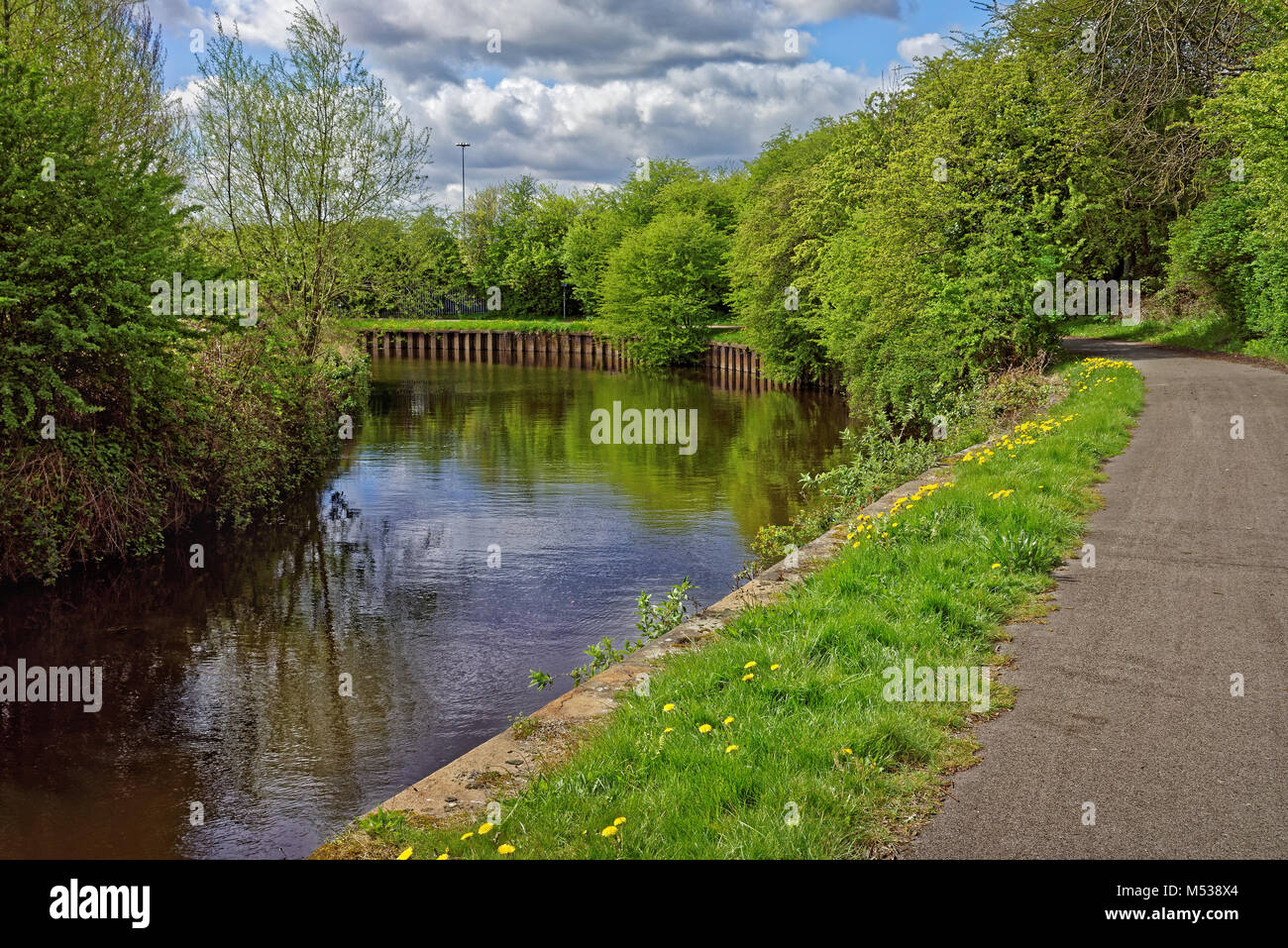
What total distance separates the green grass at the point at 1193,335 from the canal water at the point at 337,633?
11.7 meters

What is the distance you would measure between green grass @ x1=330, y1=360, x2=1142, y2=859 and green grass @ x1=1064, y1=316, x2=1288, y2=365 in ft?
66.6

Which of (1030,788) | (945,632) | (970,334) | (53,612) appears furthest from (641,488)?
(1030,788)

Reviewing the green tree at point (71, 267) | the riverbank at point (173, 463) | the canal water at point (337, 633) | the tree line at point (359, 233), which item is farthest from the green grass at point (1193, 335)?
the green tree at point (71, 267)

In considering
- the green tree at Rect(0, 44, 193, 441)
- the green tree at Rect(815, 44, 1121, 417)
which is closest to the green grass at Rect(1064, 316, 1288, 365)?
the green tree at Rect(815, 44, 1121, 417)

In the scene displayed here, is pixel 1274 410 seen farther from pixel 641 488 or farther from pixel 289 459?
pixel 289 459

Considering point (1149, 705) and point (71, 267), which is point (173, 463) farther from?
point (1149, 705)

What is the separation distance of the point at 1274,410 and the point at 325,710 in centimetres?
1575

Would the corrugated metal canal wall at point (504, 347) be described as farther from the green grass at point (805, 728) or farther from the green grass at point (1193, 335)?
the green grass at point (805, 728)

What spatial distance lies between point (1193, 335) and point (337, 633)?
92.5 feet

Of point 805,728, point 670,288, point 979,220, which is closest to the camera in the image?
point 805,728

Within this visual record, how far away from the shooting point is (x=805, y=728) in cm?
531

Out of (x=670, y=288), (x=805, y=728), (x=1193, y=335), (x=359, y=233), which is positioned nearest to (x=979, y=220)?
(x=1193, y=335)

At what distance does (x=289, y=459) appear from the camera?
1998 centimetres

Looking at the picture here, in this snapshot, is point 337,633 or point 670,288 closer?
point 337,633
